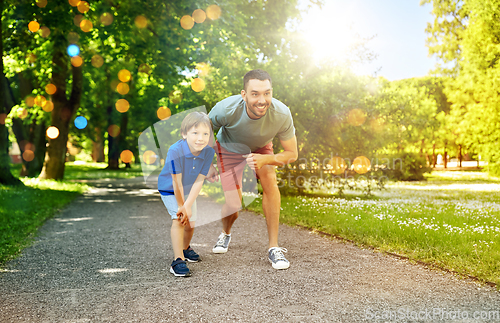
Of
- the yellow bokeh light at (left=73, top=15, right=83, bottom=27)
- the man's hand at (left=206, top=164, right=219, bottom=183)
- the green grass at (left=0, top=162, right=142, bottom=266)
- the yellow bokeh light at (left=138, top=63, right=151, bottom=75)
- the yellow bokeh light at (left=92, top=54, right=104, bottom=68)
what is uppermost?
the yellow bokeh light at (left=92, top=54, right=104, bottom=68)

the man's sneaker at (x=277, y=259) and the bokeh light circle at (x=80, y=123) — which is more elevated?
the bokeh light circle at (x=80, y=123)

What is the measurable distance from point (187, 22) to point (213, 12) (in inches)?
33.0

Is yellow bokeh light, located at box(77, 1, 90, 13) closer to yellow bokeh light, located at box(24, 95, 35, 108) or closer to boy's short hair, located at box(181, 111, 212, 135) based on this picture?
boy's short hair, located at box(181, 111, 212, 135)

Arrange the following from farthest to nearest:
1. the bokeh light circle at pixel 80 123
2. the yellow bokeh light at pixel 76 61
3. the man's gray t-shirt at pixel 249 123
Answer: the bokeh light circle at pixel 80 123, the yellow bokeh light at pixel 76 61, the man's gray t-shirt at pixel 249 123

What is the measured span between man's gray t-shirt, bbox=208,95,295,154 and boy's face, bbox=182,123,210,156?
1.20 feet

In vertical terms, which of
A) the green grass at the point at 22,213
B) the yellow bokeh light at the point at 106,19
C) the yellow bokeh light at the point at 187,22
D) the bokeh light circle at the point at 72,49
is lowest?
the green grass at the point at 22,213

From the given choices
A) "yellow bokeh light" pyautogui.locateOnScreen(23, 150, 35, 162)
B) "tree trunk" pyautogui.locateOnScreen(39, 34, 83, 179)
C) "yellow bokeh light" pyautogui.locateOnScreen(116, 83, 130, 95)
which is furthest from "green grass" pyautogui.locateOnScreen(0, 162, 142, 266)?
"yellow bokeh light" pyautogui.locateOnScreen(116, 83, 130, 95)

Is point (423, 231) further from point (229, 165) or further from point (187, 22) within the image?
point (187, 22)

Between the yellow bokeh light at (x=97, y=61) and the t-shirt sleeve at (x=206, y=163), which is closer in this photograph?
the t-shirt sleeve at (x=206, y=163)

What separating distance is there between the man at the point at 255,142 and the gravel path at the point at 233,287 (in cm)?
51

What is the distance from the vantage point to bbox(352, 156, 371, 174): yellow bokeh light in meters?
10.6

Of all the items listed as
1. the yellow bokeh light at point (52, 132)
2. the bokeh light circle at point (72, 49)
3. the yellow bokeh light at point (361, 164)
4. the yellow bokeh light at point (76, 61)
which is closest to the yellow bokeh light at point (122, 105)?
the yellow bokeh light at point (52, 132)

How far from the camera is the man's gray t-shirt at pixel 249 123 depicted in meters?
3.97

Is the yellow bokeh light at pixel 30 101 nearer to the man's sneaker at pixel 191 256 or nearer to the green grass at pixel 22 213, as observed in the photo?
the green grass at pixel 22 213
